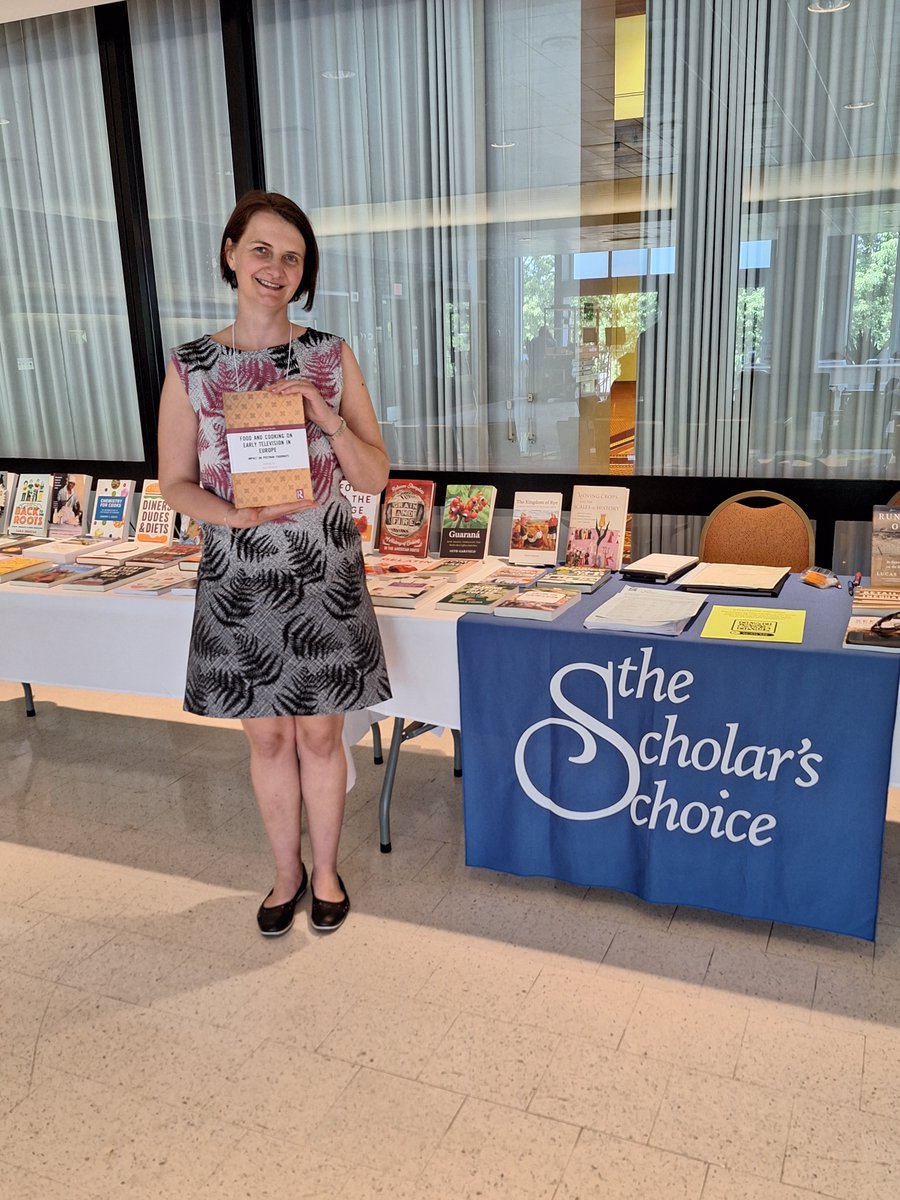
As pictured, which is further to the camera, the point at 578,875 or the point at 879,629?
the point at 578,875

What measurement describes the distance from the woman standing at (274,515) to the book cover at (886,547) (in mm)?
1323

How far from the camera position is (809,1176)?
65.2 inches

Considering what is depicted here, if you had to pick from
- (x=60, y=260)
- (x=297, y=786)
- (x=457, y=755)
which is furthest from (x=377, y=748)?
(x=60, y=260)

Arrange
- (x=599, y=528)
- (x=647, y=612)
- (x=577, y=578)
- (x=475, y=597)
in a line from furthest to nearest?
(x=599, y=528) → (x=577, y=578) → (x=475, y=597) → (x=647, y=612)

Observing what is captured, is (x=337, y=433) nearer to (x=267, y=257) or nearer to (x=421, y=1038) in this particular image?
(x=267, y=257)

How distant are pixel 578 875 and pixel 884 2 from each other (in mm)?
2862

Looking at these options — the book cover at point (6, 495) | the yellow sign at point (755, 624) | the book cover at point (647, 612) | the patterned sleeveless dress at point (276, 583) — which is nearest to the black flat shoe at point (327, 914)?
the patterned sleeveless dress at point (276, 583)

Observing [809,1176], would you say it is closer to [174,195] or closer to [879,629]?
[879,629]

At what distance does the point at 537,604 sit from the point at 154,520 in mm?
1820

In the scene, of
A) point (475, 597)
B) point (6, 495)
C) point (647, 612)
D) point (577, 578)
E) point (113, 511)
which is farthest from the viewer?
point (6, 495)

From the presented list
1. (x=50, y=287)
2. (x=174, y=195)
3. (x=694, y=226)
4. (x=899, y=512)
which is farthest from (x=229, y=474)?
(x=50, y=287)

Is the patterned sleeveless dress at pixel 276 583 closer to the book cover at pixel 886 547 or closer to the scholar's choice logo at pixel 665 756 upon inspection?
the scholar's choice logo at pixel 665 756

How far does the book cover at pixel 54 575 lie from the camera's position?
3.00 meters

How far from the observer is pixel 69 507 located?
3.87 meters
